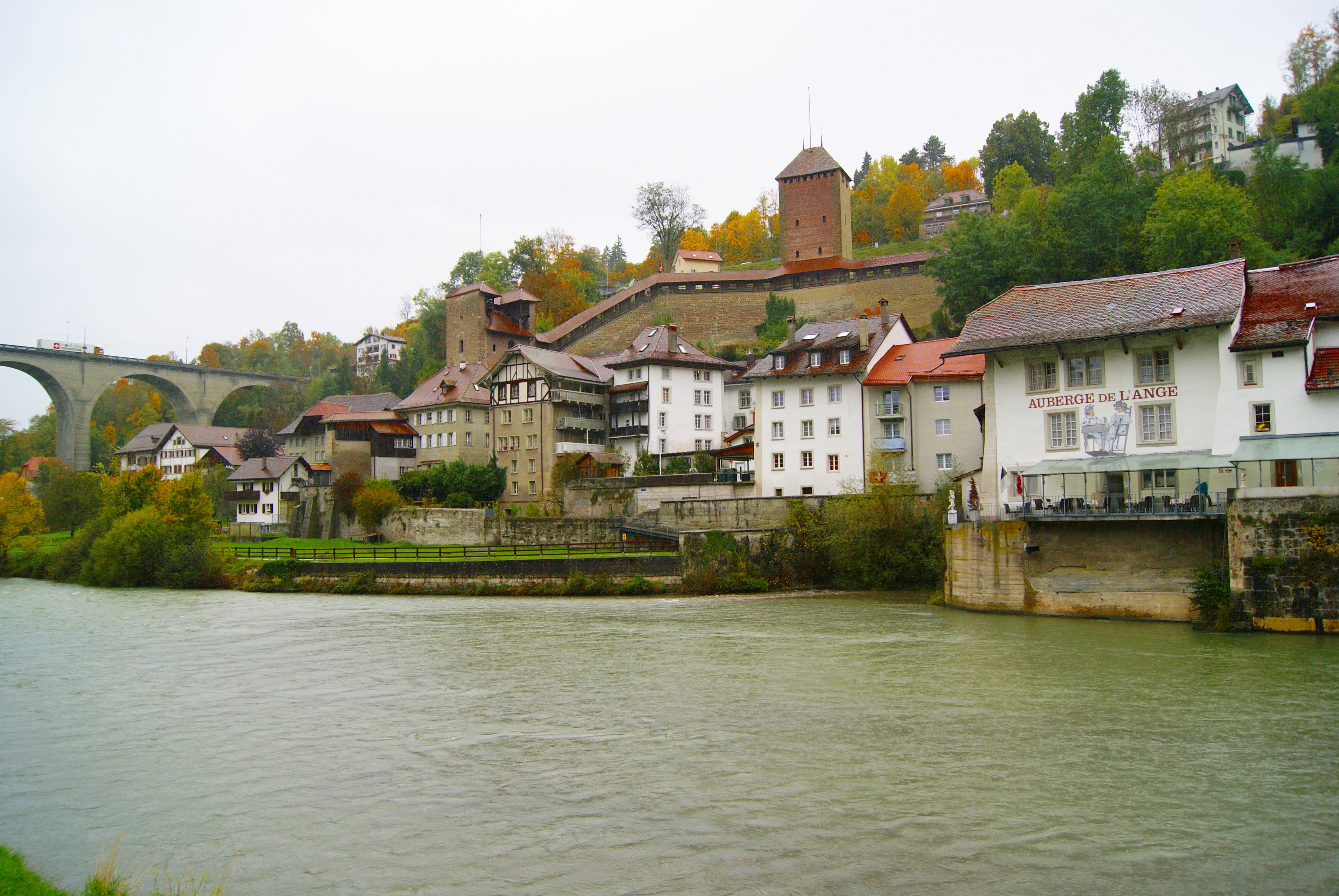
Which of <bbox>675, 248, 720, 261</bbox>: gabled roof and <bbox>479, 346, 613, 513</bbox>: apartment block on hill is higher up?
<bbox>675, 248, 720, 261</bbox>: gabled roof

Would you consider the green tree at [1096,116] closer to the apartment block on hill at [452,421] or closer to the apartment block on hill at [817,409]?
the apartment block on hill at [817,409]

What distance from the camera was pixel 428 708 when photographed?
707 inches

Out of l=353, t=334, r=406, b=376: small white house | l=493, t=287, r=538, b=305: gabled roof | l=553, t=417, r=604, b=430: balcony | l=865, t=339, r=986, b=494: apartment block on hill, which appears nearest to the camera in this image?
l=865, t=339, r=986, b=494: apartment block on hill

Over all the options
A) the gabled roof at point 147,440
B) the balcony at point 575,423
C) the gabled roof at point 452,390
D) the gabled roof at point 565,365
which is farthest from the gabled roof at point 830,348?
the gabled roof at point 147,440

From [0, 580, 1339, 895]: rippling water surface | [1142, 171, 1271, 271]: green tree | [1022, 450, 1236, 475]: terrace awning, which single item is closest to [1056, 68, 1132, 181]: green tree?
[1142, 171, 1271, 271]: green tree

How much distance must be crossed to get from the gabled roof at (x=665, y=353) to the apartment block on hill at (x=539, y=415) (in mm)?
2089

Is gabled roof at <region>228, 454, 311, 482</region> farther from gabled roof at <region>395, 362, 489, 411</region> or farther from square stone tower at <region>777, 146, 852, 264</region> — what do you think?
square stone tower at <region>777, 146, 852, 264</region>

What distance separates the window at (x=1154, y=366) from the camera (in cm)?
2859

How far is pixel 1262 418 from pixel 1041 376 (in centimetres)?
625

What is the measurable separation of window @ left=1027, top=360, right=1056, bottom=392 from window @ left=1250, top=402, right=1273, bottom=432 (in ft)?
18.1

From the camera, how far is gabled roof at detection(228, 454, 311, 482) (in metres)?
62.6

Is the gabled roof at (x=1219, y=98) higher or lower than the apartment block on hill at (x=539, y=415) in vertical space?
higher

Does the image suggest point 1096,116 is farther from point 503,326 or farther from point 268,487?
point 268,487

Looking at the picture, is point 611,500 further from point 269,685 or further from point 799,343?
point 269,685
